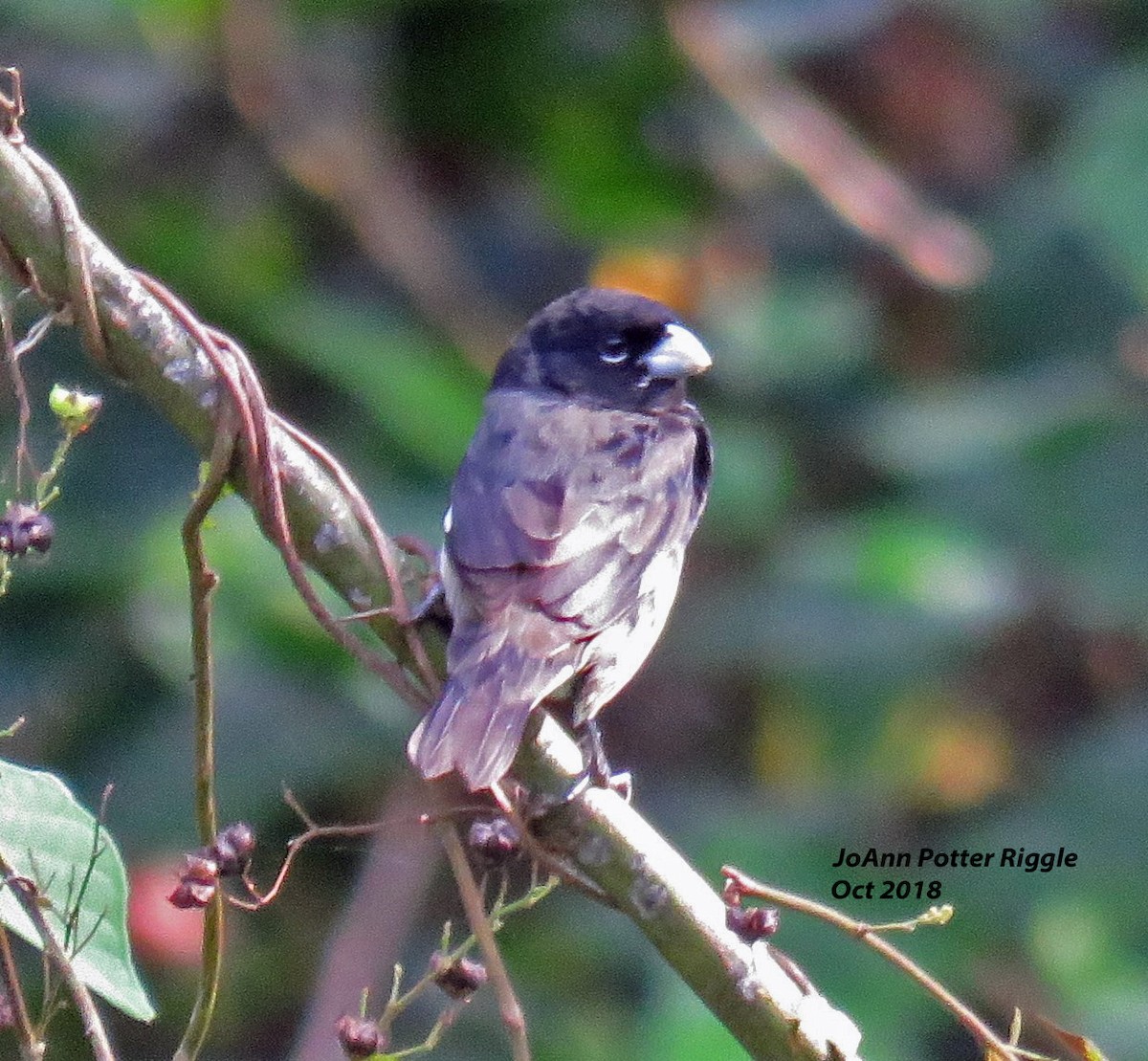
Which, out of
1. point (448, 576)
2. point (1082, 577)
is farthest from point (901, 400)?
Result: point (448, 576)

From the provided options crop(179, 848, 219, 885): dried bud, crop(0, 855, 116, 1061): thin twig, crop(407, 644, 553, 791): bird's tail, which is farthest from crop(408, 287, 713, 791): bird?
crop(0, 855, 116, 1061): thin twig

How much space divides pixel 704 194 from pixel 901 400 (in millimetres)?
890

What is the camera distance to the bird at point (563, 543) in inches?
112

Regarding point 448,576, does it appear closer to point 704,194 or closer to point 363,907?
point 363,907

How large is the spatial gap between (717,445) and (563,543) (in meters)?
2.40

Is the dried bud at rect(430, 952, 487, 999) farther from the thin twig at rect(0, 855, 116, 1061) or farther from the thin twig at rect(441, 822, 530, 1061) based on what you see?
the thin twig at rect(0, 855, 116, 1061)

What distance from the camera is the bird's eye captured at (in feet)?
13.9

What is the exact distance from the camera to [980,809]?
5742mm

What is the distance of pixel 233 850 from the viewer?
7.60ft

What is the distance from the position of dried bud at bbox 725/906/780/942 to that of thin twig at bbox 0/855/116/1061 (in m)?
0.69

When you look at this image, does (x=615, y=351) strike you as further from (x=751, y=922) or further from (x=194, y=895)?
(x=194, y=895)

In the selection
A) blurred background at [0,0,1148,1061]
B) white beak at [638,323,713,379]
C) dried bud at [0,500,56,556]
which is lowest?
blurred background at [0,0,1148,1061]

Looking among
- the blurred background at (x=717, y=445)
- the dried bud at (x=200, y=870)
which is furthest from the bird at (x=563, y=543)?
the blurred background at (x=717, y=445)

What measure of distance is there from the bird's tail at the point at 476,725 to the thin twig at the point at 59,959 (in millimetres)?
515
